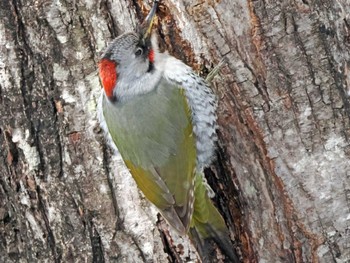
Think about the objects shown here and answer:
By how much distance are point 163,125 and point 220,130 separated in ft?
1.24

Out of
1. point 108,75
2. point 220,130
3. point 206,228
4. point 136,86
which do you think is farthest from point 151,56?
point 206,228

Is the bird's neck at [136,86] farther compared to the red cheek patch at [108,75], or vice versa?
the bird's neck at [136,86]

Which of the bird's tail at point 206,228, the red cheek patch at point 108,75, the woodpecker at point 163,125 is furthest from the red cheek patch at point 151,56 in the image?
the bird's tail at point 206,228

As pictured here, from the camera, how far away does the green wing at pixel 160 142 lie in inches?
124

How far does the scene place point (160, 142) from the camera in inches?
128

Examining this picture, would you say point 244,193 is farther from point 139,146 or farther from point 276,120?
point 139,146

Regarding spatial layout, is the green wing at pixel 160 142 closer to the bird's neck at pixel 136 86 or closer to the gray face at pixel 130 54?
the bird's neck at pixel 136 86

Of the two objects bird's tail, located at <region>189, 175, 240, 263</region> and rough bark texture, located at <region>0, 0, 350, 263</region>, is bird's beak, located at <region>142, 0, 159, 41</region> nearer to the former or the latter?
rough bark texture, located at <region>0, 0, 350, 263</region>

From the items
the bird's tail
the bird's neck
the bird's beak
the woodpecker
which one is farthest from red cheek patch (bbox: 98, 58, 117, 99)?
the bird's tail

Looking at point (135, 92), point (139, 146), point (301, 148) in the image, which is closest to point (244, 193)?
point (301, 148)

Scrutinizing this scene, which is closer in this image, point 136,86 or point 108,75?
point 108,75

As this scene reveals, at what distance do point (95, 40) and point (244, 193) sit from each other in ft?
3.61

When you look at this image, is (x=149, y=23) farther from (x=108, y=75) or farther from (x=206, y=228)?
(x=206, y=228)

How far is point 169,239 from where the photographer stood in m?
3.10
